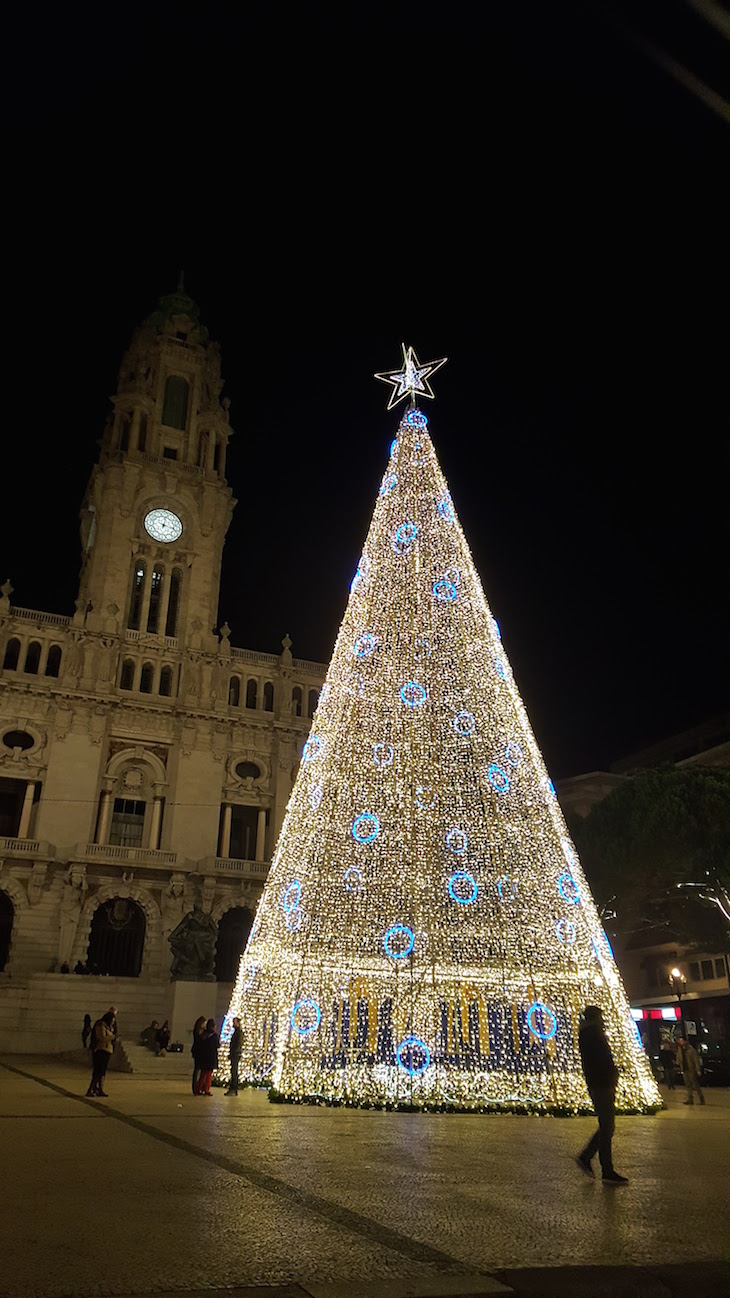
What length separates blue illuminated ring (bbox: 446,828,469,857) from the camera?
489 inches

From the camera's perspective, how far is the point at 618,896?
29.6m

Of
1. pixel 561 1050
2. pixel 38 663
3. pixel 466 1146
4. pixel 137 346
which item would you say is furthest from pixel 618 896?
pixel 137 346

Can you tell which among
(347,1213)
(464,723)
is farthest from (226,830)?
(347,1213)

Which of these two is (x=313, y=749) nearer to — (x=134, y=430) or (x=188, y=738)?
(x=188, y=738)

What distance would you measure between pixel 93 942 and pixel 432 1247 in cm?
3343

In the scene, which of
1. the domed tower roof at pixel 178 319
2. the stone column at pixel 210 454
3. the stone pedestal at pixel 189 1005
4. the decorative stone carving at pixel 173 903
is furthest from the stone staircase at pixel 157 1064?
the domed tower roof at pixel 178 319

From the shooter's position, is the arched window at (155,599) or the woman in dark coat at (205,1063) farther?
the arched window at (155,599)

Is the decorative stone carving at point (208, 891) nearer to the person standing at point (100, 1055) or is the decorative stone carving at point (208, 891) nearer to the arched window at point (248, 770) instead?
the arched window at point (248, 770)

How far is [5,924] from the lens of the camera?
34.2 metres

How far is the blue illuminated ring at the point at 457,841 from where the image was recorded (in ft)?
40.8

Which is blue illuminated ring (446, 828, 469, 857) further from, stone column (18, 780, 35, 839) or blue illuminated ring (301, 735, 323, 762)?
A: stone column (18, 780, 35, 839)

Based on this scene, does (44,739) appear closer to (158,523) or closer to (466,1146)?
(158,523)

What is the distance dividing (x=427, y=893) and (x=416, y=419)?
8.73 m

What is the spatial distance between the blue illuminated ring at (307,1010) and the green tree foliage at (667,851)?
16782 millimetres
